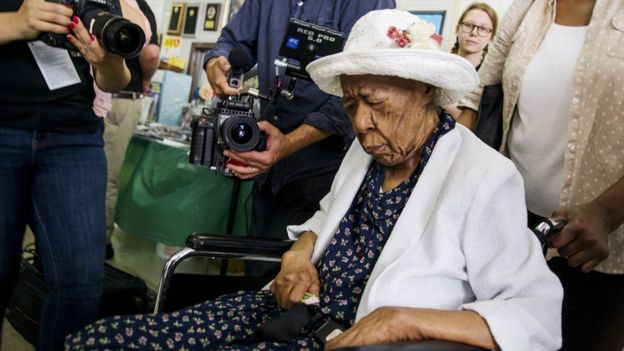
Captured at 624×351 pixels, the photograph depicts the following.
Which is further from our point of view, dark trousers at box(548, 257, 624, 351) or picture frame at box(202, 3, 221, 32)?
picture frame at box(202, 3, 221, 32)

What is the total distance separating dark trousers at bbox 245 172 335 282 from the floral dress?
16.7 inches

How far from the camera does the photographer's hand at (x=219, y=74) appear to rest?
5.21 feet

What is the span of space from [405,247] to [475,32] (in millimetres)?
1823

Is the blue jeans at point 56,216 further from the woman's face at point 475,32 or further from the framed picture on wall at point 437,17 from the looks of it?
the framed picture on wall at point 437,17

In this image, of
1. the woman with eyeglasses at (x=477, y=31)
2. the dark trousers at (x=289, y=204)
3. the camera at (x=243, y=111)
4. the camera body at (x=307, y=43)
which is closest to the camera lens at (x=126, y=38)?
the camera at (x=243, y=111)

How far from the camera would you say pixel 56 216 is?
4.55ft

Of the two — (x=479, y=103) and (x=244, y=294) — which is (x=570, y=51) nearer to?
(x=479, y=103)

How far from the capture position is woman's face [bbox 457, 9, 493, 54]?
2.62 metres

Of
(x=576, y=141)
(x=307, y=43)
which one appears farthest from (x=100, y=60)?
(x=576, y=141)

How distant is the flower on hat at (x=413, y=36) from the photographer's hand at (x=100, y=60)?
683mm

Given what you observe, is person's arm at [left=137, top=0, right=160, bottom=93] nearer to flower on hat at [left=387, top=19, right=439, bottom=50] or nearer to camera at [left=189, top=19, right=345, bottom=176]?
camera at [left=189, top=19, right=345, bottom=176]

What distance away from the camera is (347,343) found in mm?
928

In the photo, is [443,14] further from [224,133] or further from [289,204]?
[224,133]

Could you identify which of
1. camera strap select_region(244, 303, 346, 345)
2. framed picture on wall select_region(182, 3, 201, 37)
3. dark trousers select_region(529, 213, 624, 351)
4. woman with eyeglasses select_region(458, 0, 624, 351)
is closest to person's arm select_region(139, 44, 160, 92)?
camera strap select_region(244, 303, 346, 345)
